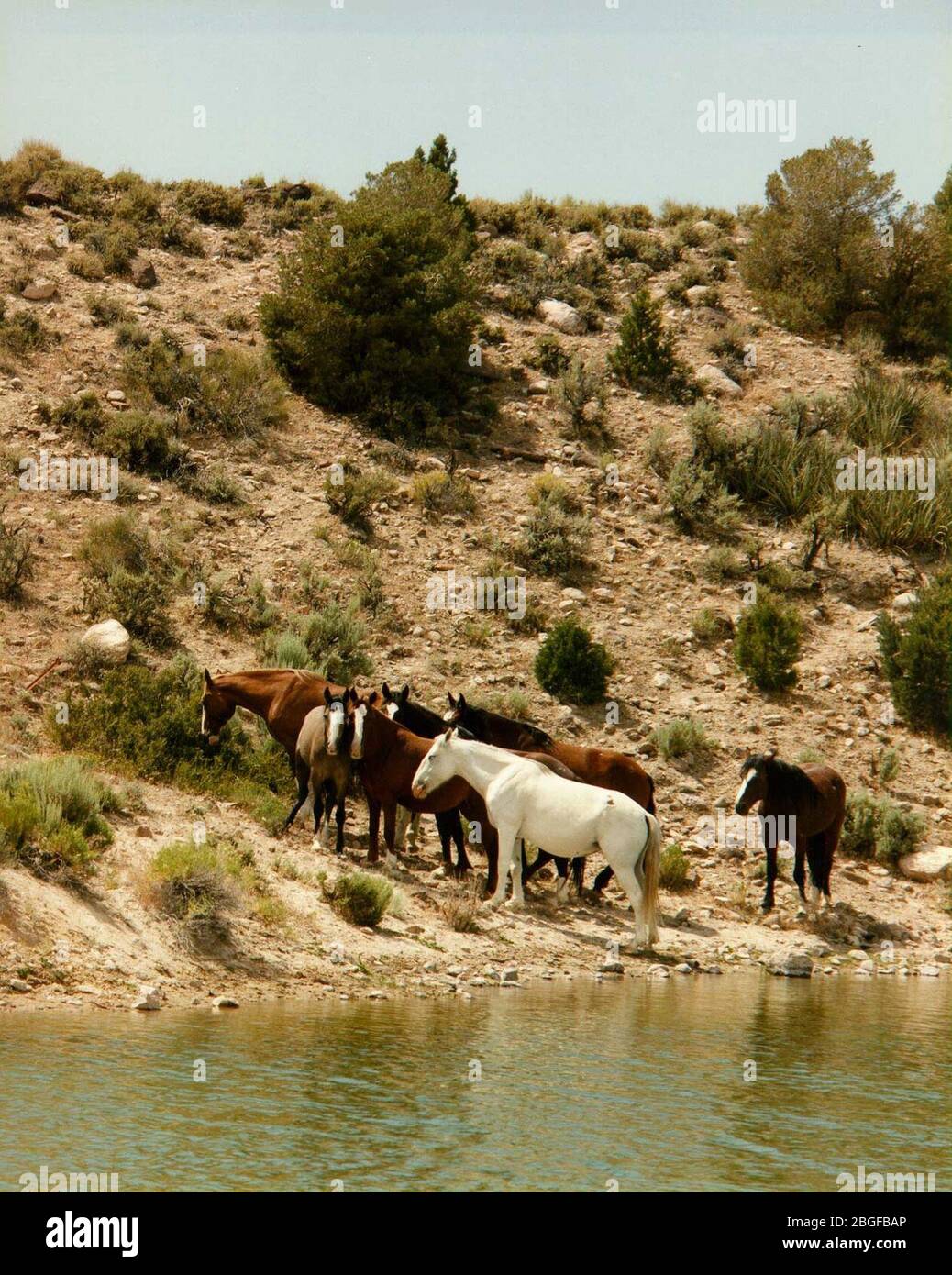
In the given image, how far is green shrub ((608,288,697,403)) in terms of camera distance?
119ft

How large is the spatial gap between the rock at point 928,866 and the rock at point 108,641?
11.3 meters

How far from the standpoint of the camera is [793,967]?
17672 millimetres

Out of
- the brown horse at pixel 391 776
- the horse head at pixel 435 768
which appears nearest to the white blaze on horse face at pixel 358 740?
the brown horse at pixel 391 776

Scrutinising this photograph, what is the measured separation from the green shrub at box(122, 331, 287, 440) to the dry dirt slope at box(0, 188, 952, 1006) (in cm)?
66

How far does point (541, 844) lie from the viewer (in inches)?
698

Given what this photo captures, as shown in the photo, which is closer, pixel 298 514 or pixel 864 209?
pixel 298 514

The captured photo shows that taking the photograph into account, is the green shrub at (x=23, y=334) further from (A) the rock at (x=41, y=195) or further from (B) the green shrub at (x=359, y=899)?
(B) the green shrub at (x=359, y=899)

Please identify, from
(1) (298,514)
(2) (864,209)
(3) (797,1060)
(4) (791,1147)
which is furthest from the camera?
(2) (864,209)

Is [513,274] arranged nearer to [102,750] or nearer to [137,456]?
[137,456]

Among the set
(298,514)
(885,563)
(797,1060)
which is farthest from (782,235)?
(797,1060)

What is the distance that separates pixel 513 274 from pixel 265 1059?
32974mm

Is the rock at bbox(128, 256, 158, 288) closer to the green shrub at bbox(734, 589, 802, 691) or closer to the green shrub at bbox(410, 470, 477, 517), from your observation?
the green shrub at bbox(410, 470, 477, 517)

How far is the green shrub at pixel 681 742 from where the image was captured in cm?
2362

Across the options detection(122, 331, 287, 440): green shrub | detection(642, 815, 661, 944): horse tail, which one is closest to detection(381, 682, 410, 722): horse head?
detection(642, 815, 661, 944): horse tail
